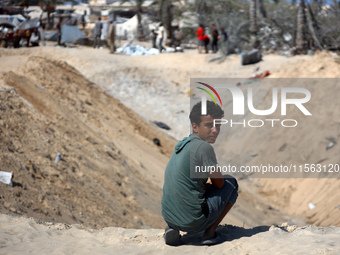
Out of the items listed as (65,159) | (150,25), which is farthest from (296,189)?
(150,25)

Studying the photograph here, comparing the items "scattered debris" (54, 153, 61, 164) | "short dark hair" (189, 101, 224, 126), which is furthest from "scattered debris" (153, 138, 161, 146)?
"short dark hair" (189, 101, 224, 126)

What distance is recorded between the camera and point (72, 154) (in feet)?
29.2

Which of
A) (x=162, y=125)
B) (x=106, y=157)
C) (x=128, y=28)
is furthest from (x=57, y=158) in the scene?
(x=128, y=28)

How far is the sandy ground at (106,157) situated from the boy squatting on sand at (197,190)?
0.89 ft

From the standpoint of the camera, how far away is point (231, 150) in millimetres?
12672

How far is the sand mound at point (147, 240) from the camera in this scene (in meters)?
4.05

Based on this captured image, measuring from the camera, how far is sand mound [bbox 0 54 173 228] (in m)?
6.96

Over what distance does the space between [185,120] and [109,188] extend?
7633mm

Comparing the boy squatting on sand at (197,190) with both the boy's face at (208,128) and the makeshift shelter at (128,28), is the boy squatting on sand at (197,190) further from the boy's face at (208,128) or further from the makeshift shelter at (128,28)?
the makeshift shelter at (128,28)

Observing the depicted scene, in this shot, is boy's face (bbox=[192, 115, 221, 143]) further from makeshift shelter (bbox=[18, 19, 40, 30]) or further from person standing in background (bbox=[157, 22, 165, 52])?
makeshift shelter (bbox=[18, 19, 40, 30])

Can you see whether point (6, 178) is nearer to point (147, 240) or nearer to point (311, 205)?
point (147, 240)

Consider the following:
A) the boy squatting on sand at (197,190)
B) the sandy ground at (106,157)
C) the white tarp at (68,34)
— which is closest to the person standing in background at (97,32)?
the white tarp at (68,34)

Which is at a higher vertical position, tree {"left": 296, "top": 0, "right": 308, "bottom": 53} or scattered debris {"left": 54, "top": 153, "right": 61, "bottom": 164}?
tree {"left": 296, "top": 0, "right": 308, "bottom": 53}

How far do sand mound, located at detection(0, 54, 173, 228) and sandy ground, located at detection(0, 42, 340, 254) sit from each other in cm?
2
